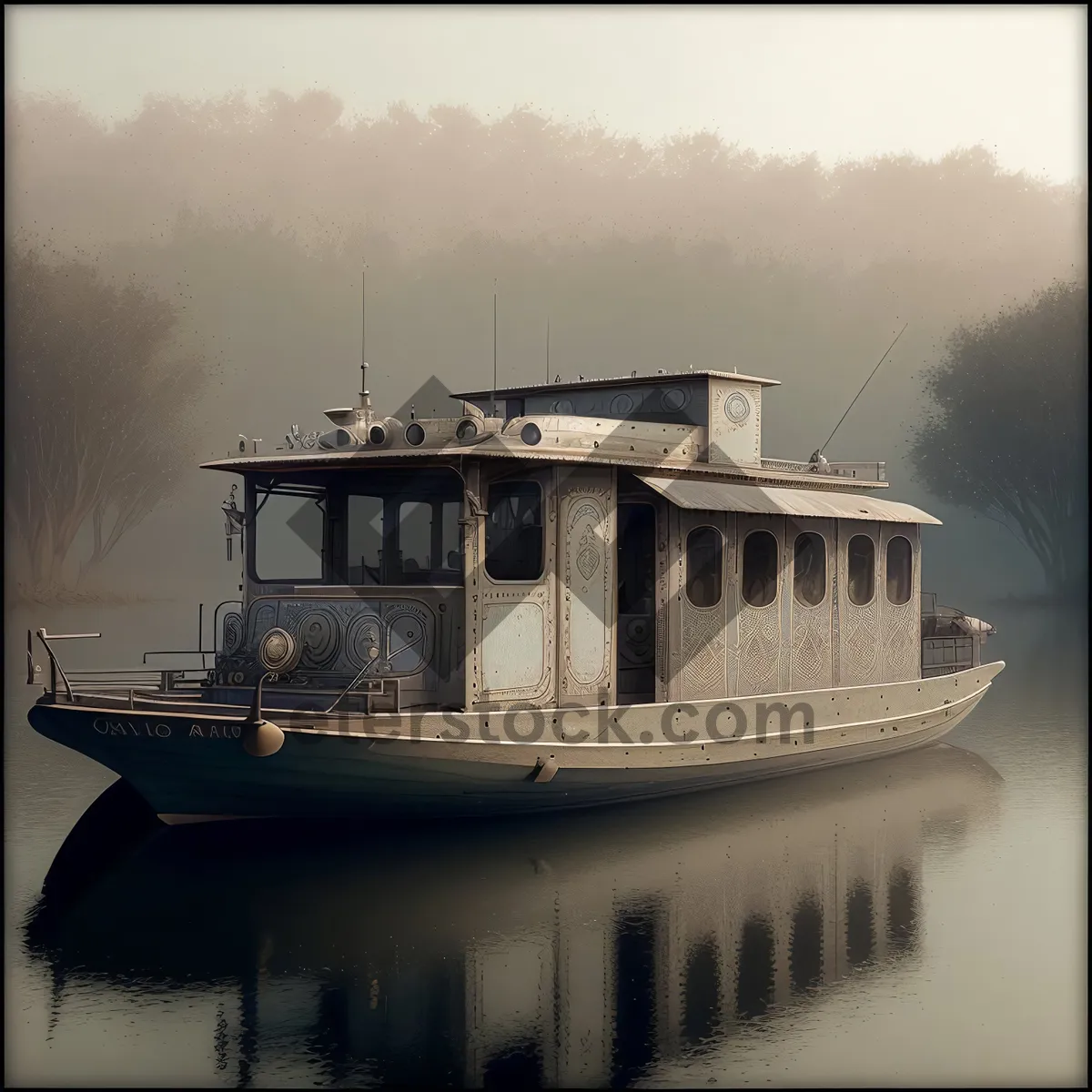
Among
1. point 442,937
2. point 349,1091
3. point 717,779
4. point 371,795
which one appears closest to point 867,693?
point 717,779

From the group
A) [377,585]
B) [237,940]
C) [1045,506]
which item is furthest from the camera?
[1045,506]

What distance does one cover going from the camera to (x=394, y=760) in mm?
11914

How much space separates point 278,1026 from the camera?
8.37 m

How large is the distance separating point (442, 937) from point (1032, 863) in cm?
614

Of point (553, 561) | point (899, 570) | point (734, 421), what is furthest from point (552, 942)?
point (899, 570)

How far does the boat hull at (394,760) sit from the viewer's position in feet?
38.1

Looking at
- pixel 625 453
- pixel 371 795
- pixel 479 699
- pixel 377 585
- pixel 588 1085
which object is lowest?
pixel 588 1085

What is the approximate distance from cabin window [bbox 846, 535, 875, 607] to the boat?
0.09m

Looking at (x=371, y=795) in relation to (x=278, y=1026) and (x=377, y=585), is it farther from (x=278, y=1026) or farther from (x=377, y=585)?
(x=278, y=1026)

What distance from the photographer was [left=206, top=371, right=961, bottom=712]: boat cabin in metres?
12.6

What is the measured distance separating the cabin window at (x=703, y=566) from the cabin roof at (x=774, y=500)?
341 millimetres

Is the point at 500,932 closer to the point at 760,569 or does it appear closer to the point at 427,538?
the point at 427,538

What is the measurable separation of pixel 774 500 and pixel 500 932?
6.88m

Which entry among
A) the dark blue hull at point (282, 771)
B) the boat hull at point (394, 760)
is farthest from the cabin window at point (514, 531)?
the dark blue hull at point (282, 771)
